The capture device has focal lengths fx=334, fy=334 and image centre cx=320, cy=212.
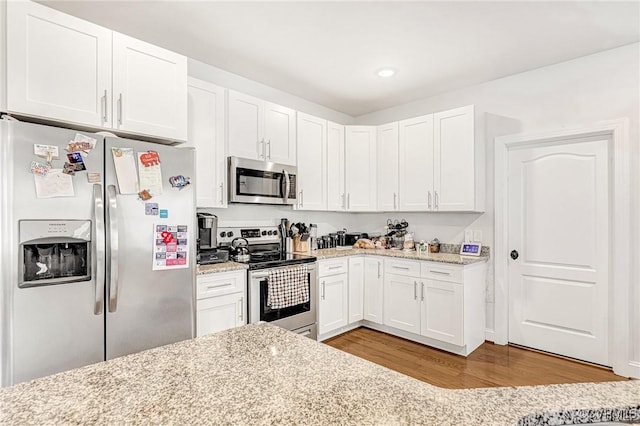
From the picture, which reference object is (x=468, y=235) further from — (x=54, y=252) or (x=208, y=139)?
(x=54, y=252)

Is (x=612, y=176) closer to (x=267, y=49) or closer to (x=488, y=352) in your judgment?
(x=488, y=352)

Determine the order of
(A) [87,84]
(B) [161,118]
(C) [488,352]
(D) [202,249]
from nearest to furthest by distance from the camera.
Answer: (A) [87,84], (B) [161,118], (D) [202,249], (C) [488,352]

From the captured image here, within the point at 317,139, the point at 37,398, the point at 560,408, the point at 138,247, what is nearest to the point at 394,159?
the point at 317,139

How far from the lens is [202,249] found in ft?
9.02

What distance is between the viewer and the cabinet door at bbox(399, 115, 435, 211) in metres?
3.58

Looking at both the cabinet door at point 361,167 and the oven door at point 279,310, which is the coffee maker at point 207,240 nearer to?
the oven door at point 279,310

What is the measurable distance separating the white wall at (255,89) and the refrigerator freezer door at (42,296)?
1552 mm

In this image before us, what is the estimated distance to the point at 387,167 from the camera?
13.0 feet

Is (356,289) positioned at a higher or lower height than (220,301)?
lower

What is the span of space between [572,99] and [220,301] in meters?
3.47

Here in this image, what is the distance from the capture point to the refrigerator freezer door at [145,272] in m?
1.87

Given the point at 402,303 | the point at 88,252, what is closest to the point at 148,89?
the point at 88,252

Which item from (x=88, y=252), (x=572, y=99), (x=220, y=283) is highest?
(x=572, y=99)

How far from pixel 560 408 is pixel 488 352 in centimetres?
283
